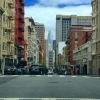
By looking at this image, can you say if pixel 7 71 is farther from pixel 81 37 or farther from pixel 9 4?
pixel 81 37

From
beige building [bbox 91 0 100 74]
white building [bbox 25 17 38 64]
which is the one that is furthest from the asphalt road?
white building [bbox 25 17 38 64]

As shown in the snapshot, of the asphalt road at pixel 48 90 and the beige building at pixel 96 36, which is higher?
the beige building at pixel 96 36

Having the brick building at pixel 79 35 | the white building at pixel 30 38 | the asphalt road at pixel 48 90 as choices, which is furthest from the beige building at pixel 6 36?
the white building at pixel 30 38

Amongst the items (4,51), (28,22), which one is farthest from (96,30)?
(28,22)

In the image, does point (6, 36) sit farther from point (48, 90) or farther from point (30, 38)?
point (30, 38)

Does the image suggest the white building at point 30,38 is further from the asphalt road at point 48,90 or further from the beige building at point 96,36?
the asphalt road at point 48,90

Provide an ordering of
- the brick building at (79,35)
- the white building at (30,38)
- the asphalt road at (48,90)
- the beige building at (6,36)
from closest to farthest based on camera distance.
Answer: the asphalt road at (48,90) → the beige building at (6,36) → the brick building at (79,35) → the white building at (30,38)

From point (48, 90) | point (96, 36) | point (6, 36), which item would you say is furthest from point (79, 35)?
point (48, 90)

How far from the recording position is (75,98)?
47.8 feet

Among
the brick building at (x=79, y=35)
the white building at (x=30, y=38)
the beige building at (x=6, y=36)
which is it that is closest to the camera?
the beige building at (x=6, y=36)

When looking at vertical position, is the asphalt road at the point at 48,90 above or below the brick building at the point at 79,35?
below

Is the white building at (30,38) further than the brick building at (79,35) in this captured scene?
Yes

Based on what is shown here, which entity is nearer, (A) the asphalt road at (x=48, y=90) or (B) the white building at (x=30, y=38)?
(A) the asphalt road at (x=48, y=90)

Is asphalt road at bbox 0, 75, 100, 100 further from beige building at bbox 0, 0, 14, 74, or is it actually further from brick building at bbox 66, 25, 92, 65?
brick building at bbox 66, 25, 92, 65
